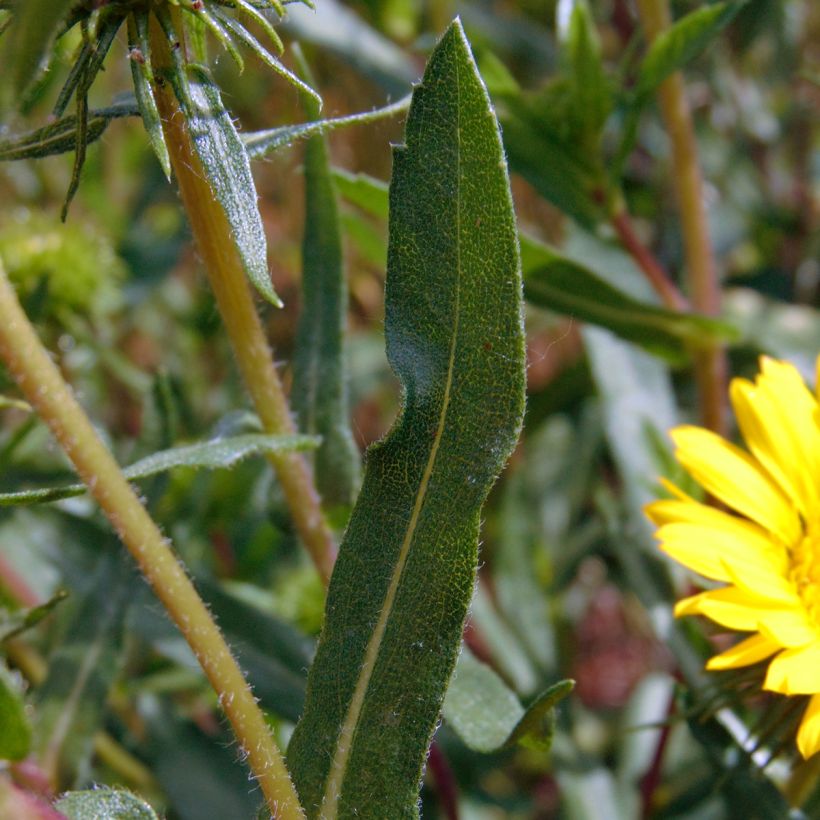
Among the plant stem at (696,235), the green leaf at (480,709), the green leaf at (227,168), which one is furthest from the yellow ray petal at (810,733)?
the plant stem at (696,235)

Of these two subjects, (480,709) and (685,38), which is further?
(685,38)

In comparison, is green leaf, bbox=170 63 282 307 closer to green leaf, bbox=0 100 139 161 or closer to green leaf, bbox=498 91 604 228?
green leaf, bbox=0 100 139 161

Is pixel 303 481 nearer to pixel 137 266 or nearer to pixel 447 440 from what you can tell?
pixel 447 440

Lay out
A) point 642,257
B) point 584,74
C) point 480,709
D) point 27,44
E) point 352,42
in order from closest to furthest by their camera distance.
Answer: point 27,44 < point 480,709 < point 584,74 < point 642,257 < point 352,42

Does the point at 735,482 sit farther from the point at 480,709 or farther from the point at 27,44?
the point at 27,44

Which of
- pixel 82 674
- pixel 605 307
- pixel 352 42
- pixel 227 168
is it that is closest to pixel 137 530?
pixel 227 168

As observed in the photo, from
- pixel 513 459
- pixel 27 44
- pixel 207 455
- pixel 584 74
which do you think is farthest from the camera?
pixel 513 459

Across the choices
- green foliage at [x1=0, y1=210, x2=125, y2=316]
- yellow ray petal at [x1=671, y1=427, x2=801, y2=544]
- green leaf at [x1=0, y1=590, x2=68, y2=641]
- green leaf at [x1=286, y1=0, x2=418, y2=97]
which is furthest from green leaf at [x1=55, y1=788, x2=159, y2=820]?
green leaf at [x1=286, y1=0, x2=418, y2=97]
